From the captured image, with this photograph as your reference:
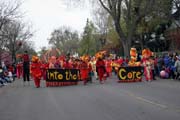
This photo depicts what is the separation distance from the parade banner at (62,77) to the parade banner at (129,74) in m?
2.98

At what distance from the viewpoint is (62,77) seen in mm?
26969

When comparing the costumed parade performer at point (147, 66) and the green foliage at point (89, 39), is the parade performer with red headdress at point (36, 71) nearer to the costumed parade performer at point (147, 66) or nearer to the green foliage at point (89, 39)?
the costumed parade performer at point (147, 66)

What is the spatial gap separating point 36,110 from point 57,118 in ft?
7.30

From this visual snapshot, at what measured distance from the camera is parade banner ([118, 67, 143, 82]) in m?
28.8

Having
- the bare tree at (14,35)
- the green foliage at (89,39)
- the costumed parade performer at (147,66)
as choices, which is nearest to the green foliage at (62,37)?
the green foliage at (89,39)

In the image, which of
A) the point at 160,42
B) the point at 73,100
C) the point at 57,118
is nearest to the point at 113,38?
the point at 160,42

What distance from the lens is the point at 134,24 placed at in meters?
47.9

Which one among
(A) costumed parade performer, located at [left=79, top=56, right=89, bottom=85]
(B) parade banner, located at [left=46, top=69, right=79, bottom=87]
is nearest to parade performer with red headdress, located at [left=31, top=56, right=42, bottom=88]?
(B) parade banner, located at [left=46, top=69, right=79, bottom=87]

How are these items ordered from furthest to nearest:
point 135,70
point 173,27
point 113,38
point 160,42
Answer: point 113,38 → point 160,42 → point 173,27 → point 135,70

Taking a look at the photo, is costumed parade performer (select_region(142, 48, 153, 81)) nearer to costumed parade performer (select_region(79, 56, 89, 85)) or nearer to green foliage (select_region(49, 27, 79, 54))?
costumed parade performer (select_region(79, 56, 89, 85))

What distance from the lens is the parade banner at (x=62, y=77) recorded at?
26.6m

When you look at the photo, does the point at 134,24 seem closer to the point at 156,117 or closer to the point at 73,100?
the point at 73,100

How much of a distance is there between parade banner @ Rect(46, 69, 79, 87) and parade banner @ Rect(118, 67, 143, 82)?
298 cm

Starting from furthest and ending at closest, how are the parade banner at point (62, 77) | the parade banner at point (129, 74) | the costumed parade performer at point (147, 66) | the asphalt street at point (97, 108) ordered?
the costumed parade performer at point (147, 66)
the parade banner at point (129, 74)
the parade banner at point (62, 77)
the asphalt street at point (97, 108)
